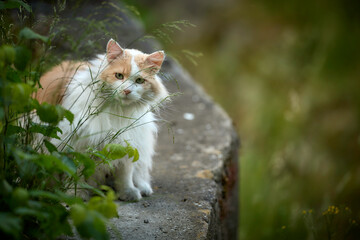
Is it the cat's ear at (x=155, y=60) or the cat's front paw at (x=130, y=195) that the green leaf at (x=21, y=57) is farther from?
the cat's front paw at (x=130, y=195)

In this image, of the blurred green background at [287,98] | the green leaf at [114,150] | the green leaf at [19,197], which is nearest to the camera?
the green leaf at [19,197]

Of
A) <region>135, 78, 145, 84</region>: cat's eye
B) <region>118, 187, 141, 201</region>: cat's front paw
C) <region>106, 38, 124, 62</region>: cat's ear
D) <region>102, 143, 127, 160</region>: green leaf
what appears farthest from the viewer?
<region>118, 187, 141, 201</region>: cat's front paw

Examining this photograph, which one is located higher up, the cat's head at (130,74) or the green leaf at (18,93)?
the cat's head at (130,74)

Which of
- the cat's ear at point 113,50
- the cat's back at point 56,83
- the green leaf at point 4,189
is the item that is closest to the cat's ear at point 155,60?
the cat's ear at point 113,50

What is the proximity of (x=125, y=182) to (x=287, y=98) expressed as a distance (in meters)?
3.02

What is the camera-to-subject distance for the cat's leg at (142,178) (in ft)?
6.52

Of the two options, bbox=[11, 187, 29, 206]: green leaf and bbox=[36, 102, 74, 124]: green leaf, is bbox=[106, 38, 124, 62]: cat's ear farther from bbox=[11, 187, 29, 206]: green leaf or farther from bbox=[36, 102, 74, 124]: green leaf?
bbox=[11, 187, 29, 206]: green leaf

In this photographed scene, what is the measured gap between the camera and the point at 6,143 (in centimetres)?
115

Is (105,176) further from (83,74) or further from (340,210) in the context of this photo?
(340,210)

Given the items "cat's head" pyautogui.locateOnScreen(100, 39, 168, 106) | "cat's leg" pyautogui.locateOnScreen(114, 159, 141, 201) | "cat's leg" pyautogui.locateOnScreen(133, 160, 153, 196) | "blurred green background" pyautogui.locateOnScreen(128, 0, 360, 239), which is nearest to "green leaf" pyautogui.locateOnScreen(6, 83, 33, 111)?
"cat's head" pyautogui.locateOnScreen(100, 39, 168, 106)

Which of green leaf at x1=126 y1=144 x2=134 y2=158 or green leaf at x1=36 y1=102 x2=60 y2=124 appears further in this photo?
green leaf at x1=126 y1=144 x2=134 y2=158

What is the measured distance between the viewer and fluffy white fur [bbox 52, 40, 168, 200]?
5.65 ft

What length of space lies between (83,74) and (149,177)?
670 millimetres

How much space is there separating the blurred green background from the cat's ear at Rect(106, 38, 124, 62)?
17 centimetres
